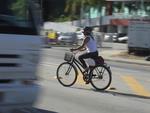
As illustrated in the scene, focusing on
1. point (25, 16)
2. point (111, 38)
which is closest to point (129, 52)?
point (25, 16)

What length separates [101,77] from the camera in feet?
47.7

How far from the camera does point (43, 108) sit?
10.7 m

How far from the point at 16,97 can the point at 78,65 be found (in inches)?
296

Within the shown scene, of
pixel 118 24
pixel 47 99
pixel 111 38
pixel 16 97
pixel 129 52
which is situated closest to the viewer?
pixel 16 97

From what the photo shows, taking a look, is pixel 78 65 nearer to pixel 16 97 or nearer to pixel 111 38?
pixel 16 97

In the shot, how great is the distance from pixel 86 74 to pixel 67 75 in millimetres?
533

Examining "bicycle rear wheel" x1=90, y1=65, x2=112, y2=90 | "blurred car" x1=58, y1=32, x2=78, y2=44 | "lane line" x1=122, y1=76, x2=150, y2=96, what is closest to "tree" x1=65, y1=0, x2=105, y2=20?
"blurred car" x1=58, y1=32, x2=78, y2=44

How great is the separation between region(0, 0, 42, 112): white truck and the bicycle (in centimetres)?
645

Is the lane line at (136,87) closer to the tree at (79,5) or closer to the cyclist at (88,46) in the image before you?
the cyclist at (88,46)

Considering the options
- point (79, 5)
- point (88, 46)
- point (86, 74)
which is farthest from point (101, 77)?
point (79, 5)

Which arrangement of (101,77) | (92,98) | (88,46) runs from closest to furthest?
(92,98)
(101,77)
(88,46)

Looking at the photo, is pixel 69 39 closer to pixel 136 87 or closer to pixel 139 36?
pixel 139 36

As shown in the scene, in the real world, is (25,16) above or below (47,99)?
above

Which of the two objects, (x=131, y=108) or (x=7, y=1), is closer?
(x=7, y=1)
